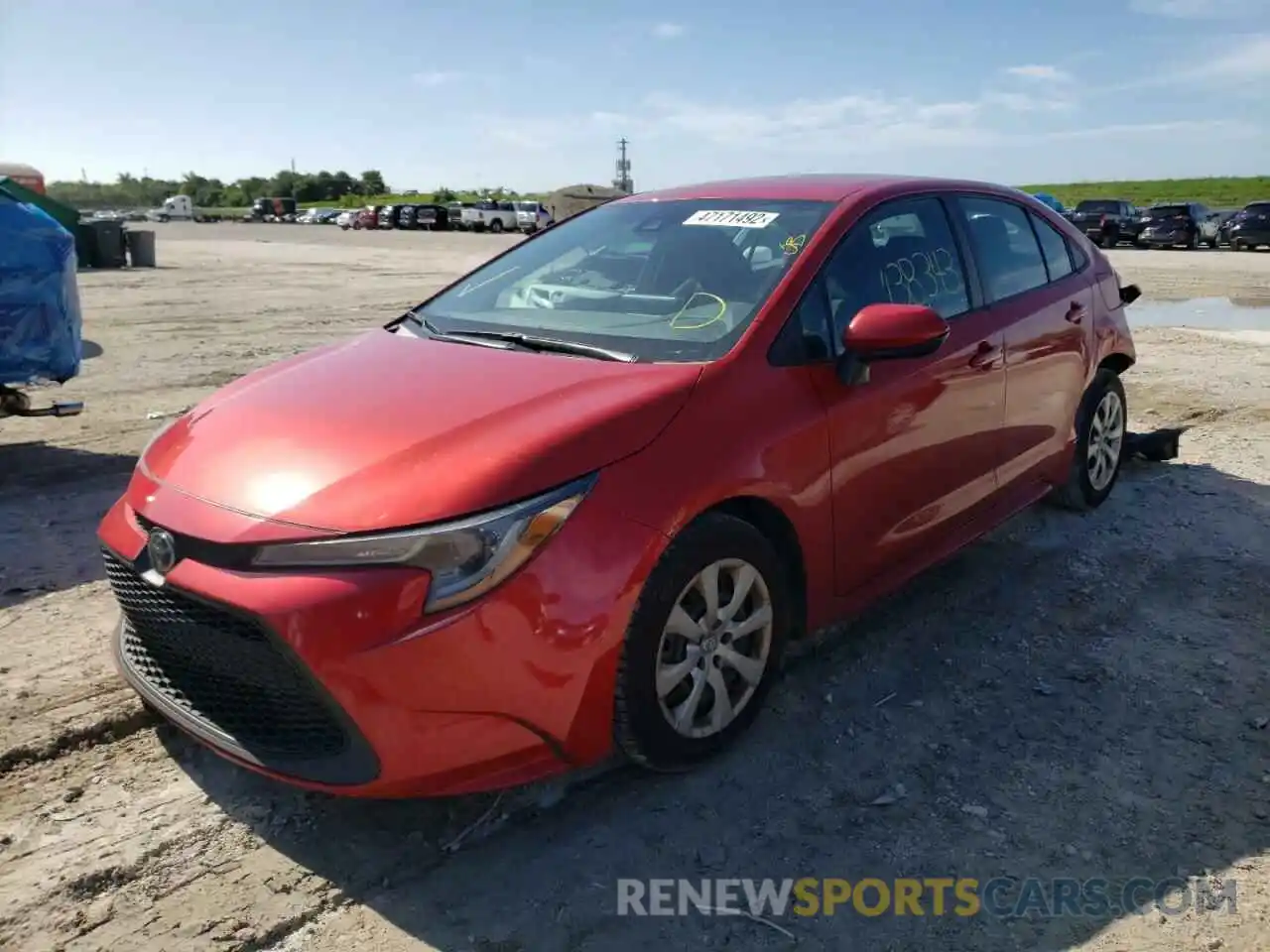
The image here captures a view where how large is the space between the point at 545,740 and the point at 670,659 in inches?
17.9

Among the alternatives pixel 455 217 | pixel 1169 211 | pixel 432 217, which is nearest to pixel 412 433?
pixel 1169 211

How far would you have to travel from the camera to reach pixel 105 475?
20.0 feet

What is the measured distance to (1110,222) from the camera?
3325 centimetres

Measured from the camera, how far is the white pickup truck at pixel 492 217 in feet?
180

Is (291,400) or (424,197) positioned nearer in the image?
(291,400)

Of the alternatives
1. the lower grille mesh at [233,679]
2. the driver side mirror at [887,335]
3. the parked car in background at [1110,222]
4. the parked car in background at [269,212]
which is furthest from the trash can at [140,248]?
the parked car in background at [269,212]

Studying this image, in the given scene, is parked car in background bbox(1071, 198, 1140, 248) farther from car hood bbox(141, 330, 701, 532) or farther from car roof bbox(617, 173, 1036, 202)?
car hood bbox(141, 330, 701, 532)

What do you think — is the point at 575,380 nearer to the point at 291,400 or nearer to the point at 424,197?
the point at 291,400

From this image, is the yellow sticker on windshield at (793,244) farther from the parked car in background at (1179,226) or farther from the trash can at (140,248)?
the parked car in background at (1179,226)

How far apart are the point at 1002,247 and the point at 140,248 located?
25.2 meters

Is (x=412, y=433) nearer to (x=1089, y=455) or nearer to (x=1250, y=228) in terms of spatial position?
(x=1089, y=455)

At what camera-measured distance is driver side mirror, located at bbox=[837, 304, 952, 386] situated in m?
3.26

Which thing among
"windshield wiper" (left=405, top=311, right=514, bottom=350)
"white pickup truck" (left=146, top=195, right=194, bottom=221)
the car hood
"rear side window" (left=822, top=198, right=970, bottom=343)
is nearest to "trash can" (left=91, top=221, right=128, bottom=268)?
"windshield wiper" (left=405, top=311, right=514, bottom=350)

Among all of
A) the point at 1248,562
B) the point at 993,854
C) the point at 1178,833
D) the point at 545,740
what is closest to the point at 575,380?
the point at 545,740
